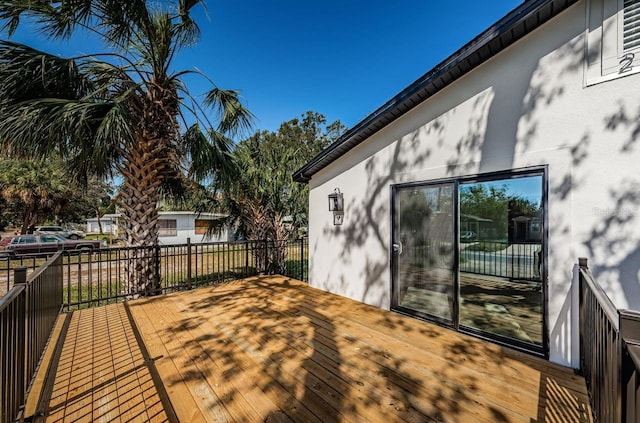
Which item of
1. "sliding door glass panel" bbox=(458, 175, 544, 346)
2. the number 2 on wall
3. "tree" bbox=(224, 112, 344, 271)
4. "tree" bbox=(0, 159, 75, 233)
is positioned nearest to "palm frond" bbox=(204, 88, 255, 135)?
"tree" bbox=(224, 112, 344, 271)

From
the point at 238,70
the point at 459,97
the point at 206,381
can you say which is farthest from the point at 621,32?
the point at 238,70

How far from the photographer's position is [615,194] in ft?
8.55

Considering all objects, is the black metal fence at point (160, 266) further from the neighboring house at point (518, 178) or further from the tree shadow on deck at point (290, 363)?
the neighboring house at point (518, 178)

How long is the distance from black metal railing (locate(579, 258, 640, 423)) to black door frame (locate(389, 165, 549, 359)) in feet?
1.31

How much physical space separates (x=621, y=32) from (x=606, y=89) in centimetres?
52

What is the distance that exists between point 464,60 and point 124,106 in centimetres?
497

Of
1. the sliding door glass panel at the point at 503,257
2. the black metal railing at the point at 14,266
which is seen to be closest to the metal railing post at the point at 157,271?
the black metal railing at the point at 14,266

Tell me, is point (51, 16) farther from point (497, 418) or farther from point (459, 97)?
point (497, 418)

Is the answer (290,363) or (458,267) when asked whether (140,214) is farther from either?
(458,267)

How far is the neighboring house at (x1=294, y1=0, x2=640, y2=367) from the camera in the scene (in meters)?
2.62

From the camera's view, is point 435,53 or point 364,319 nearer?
point 364,319

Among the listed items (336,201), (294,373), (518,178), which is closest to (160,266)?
(336,201)

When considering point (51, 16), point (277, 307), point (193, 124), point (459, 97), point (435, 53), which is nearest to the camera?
point (459, 97)

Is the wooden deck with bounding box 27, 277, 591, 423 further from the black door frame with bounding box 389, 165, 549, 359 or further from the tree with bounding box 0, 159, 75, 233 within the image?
the tree with bounding box 0, 159, 75, 233
